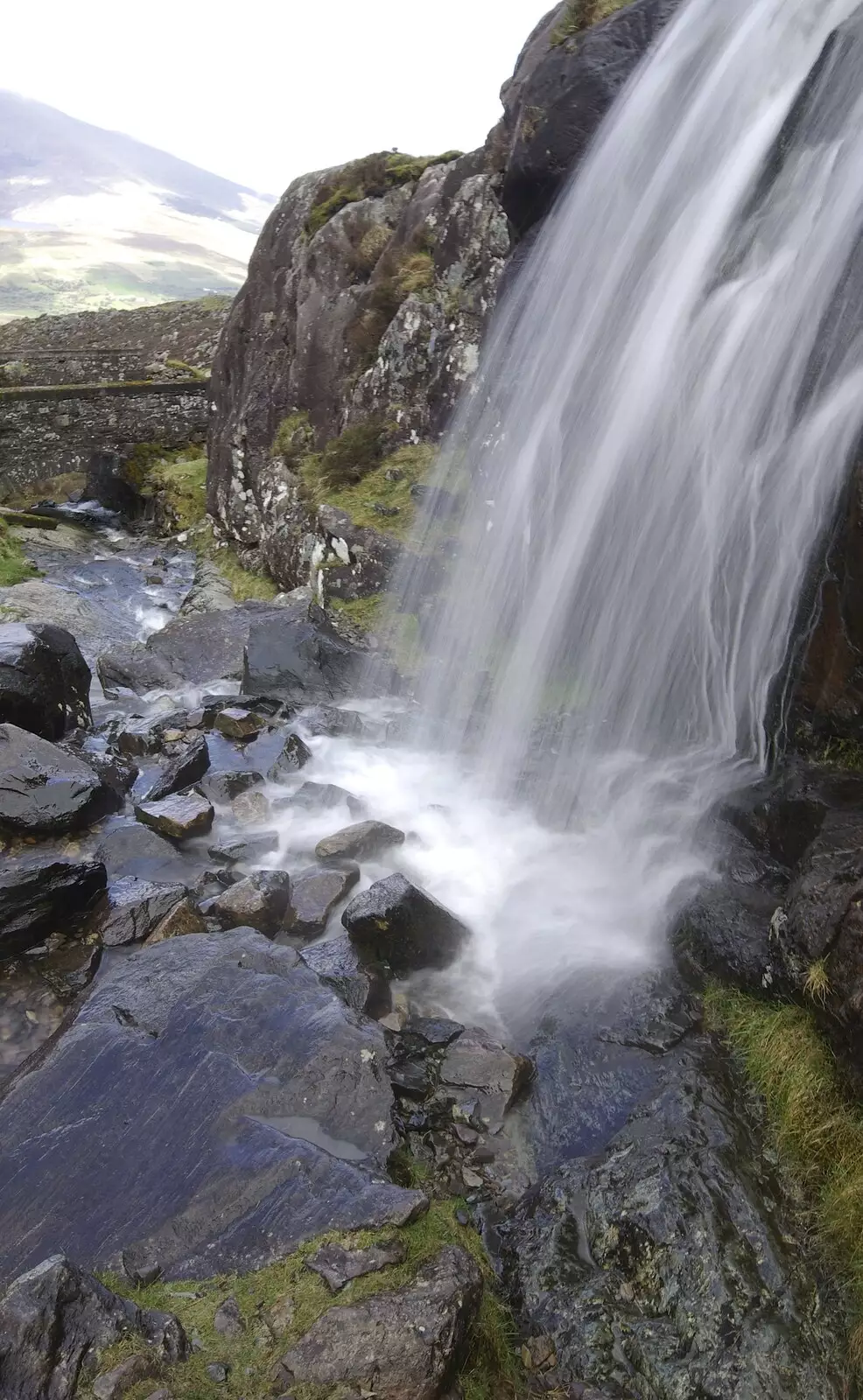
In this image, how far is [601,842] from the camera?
8.12m

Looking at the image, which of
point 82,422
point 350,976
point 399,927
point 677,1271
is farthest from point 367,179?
point 677,1271

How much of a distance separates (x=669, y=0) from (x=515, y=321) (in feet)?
15.7

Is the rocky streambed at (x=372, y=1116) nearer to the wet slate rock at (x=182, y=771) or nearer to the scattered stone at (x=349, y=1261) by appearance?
the scattered stone at (x=349, y=1261)

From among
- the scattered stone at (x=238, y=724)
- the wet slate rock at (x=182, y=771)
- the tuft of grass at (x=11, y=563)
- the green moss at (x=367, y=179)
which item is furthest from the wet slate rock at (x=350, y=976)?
the green moss at (x=367, y=179)

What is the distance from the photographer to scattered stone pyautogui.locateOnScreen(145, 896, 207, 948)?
6812 mm

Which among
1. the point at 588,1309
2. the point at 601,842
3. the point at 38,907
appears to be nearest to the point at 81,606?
the point at 38,907

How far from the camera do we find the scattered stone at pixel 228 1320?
147 inches

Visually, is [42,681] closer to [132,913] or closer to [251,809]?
[251,809]

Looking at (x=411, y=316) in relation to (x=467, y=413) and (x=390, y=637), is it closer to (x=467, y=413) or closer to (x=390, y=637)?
(x=467, y=413)

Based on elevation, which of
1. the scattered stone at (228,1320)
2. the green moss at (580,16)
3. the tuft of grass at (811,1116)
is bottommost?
the scattered stone at (228,1320)

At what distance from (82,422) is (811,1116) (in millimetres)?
28580

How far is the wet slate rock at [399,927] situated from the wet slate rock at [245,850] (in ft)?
5.99

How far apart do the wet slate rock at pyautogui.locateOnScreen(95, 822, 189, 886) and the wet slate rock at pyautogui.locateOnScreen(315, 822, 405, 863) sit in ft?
4.70

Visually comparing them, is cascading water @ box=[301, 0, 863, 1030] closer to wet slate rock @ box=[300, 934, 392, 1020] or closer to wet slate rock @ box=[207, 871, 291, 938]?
wet slate rock @ box=[300, 934, 392, 1020]
